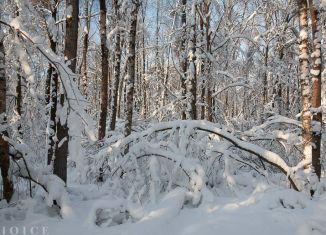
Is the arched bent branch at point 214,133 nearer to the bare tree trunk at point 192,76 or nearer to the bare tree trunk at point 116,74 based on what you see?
the bare tree trunk at point 192,76

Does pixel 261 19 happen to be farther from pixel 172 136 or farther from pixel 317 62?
pixel 172 136

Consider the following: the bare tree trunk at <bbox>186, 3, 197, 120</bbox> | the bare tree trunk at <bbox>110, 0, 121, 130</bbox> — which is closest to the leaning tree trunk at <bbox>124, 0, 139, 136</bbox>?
the bare tree trunk at <bbox>110, 0, 121, 130</bbox>

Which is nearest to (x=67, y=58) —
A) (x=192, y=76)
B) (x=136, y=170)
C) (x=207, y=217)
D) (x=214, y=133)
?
(x=136, y=170)

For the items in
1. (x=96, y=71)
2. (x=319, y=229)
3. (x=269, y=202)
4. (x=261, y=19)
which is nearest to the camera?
(x=319, y=229)

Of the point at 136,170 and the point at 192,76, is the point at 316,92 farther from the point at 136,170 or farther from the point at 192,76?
the point at 192,76

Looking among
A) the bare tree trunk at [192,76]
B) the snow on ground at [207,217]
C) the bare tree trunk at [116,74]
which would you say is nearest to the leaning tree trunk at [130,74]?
the bare tree trunk at [116,74]

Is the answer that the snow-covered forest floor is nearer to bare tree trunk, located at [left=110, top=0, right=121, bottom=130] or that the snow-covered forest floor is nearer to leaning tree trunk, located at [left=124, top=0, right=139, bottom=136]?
leaning tree trunk, located at [left=124, top=0, right=139, bottom=136]

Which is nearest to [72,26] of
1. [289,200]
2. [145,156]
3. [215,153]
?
[145,156]

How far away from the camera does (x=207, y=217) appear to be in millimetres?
4840

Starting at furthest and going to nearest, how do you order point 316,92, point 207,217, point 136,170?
point 316,92, point 136,170, point 207,217

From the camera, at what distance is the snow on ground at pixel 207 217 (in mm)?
4414

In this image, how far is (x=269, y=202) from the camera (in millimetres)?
5031

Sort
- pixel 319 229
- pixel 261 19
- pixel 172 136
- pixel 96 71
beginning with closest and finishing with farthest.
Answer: pixel 319 229
pixel 172 136
pixel 261 19
pixel 96 71

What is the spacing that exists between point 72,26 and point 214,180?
155 inches
